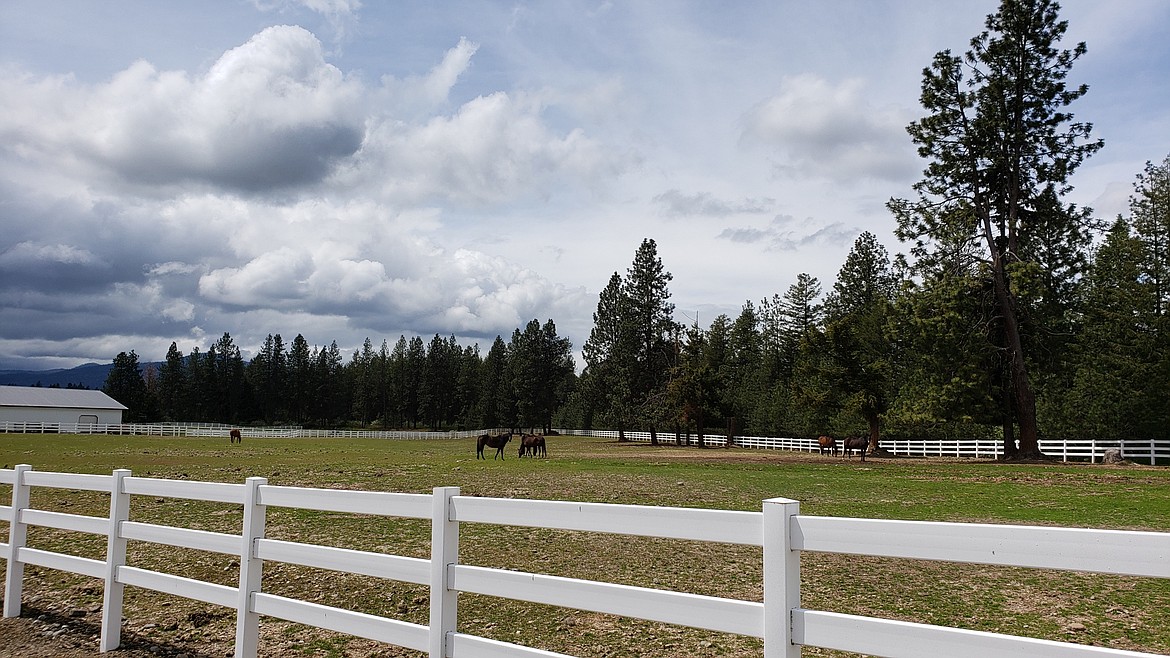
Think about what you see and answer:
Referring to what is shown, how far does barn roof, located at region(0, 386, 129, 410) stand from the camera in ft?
294

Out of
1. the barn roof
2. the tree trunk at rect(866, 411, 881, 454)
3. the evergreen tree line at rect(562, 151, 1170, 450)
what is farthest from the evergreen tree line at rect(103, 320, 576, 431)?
the tree trunk at rect(866, 411, 881, 454)

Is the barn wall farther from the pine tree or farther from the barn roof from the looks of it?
the pine tree

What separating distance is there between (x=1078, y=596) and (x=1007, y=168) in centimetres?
3660

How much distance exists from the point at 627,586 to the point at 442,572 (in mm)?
1290

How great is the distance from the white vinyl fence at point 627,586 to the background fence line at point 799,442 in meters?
37.8

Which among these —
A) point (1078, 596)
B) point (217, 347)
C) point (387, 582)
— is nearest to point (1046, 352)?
point (1078, 596)

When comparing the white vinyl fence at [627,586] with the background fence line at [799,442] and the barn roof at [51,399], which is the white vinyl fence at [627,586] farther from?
the barn roof at [51,399]

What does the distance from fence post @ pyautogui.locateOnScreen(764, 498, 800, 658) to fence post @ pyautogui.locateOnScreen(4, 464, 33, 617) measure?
8661mm

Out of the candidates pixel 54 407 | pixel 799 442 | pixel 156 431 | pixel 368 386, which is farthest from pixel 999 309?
pixel 368 386

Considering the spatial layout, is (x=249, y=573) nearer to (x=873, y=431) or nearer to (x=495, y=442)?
(x=495, y=442)

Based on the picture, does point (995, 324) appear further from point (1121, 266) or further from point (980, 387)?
point (1121, 266)

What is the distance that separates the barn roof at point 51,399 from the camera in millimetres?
89750

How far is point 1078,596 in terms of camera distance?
9.13 m

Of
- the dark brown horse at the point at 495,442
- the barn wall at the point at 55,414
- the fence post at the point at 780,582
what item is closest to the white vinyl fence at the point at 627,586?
the fence post at the point at 780,582
